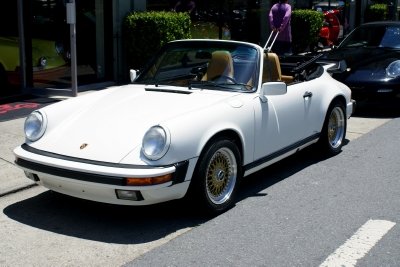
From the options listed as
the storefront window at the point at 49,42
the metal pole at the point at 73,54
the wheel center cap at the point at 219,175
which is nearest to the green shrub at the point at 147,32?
the storefront window at the point at 49,42

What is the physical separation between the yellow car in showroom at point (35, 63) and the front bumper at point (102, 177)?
5861 mm

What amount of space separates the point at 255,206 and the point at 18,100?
5.88 meters

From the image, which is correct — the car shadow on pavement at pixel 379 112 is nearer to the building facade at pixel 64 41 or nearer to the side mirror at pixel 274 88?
the side mirror at pixel 274 88

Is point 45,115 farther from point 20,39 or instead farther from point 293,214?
point 20,39

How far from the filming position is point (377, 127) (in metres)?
8.78

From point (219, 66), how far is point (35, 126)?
6.11ft

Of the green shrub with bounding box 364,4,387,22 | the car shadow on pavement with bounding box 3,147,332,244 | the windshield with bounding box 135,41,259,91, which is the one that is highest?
the green shrub with bounding box 364,4,387,22

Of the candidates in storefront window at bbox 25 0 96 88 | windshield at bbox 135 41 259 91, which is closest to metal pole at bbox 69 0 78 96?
storefront window at bbox 25 0 96 88

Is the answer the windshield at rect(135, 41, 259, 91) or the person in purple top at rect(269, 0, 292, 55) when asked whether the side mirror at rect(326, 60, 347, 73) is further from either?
the person in purple top at rect(269, 0, 292, 55)

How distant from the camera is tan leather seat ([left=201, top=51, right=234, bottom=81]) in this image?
5.76 metres

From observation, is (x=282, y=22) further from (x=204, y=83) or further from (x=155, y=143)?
(x=155, y=143)

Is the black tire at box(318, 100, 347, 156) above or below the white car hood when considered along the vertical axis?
below

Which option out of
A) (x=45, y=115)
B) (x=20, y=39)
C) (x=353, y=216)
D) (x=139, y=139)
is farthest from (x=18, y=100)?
Result: (x=353, y=216)

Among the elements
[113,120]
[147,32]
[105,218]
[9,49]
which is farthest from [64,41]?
[105,218]
